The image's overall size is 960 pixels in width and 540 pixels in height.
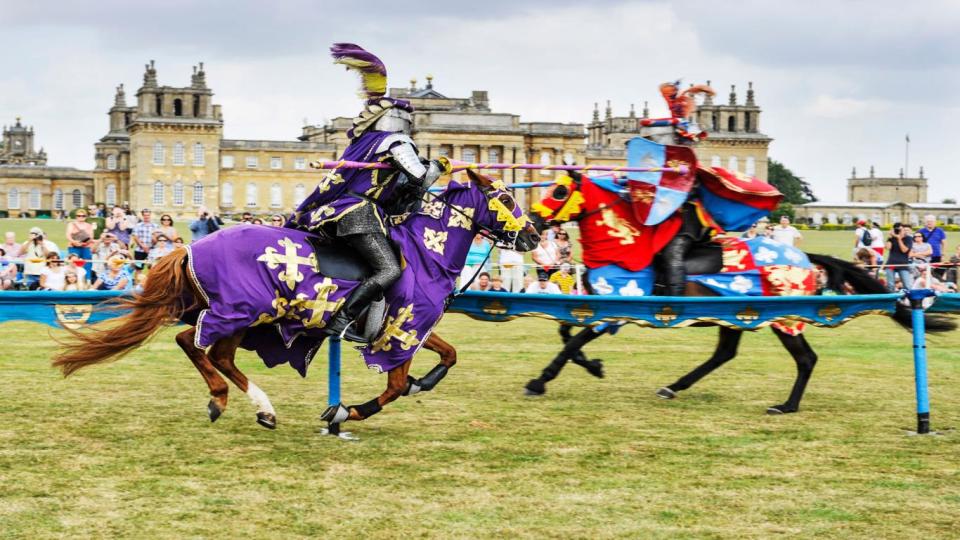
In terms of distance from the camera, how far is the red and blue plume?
864 cm

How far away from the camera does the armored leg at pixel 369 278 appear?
8.48m

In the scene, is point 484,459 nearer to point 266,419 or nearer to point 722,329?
point 266,419

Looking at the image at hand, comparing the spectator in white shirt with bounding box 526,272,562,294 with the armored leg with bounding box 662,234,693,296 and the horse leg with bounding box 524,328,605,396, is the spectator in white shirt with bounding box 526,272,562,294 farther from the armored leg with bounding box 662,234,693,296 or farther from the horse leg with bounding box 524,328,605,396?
the armored leg with bounding box 662,234,693,296

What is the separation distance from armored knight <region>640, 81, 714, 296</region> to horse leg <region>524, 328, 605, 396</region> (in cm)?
79

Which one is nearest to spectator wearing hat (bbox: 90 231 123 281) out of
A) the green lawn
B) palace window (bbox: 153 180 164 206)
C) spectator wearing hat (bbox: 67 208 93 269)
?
spectator wearing hat (bbox: 67 208 93 269)

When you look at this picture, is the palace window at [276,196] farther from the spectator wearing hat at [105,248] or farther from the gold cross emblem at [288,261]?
the gold cross emblem at [288,261]

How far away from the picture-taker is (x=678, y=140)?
420 inches

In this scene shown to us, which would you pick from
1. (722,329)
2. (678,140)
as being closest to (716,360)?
(722,329)

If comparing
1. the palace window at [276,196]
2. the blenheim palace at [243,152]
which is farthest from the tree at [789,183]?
the palace window at [276,196]

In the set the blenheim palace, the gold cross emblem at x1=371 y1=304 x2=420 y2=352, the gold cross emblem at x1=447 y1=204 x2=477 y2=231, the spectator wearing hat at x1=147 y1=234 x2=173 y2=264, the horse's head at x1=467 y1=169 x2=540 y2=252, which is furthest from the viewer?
the blenheim palace

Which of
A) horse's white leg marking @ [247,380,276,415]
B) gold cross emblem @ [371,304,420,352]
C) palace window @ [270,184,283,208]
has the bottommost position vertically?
horse's white leg marking @ [247,380,276,415]

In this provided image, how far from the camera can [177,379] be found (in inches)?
458

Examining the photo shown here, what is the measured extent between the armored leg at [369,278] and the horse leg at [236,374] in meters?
0.65

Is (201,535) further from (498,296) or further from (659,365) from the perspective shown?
(659,365)
